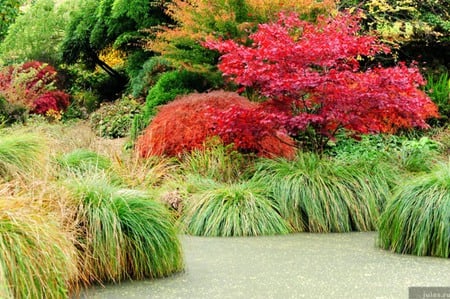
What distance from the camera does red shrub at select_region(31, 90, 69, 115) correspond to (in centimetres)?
1652

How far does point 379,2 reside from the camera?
14.9 metres

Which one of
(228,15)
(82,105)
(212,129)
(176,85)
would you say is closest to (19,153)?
(212,129)

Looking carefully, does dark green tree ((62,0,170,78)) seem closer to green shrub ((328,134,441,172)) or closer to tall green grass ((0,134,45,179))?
green shrub ((328,134,441,172))

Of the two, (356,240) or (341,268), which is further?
(356,240)

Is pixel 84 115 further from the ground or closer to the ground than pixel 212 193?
further from the ground

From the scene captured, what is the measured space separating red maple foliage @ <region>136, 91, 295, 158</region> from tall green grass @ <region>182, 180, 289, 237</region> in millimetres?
1119

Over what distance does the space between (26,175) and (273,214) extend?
2946 mm

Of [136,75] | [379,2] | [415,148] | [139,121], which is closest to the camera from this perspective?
[415,148]

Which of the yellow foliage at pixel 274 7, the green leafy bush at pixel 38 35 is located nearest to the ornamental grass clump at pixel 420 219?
→ the yellow foliage at pixel 274 7

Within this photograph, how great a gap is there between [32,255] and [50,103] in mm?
12958

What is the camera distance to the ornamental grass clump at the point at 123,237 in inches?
216

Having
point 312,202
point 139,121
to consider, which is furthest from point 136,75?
point 312,202

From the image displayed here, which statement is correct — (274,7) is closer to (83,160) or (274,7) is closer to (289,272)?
(83,160)

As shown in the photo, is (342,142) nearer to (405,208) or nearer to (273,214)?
(273,214)
